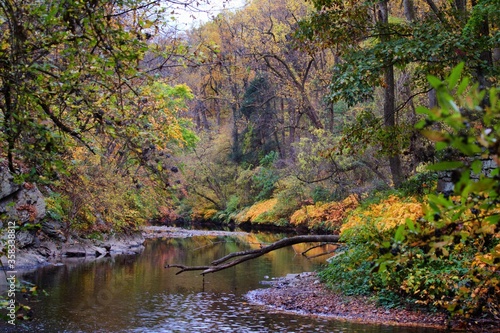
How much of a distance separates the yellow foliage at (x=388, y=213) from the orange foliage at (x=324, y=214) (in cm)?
1001

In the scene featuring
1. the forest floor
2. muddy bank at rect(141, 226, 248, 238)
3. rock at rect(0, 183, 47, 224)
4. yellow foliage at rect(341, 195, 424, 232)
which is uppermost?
rock at rect(0, 183, 47, 224)

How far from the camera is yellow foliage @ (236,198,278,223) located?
33.7m

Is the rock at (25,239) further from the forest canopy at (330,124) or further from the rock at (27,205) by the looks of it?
the forest canopy at (330,124)

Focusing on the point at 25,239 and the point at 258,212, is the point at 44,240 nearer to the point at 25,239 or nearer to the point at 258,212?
the point at 25,239

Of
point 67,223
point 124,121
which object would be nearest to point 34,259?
point 67,223

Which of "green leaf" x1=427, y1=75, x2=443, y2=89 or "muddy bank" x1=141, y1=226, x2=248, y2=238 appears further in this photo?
"muddy bank" x1=141, y1=226, x2=248, y2=238

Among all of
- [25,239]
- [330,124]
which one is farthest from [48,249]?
[330,124]

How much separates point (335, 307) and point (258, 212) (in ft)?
78.1

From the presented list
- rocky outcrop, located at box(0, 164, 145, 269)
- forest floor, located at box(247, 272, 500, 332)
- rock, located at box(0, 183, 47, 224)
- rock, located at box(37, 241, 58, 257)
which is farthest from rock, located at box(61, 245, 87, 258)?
forest floor, located at box(247, 272, 500, 332)

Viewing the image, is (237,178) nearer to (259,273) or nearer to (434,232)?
(259,273)

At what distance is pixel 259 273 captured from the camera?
16.9 meters

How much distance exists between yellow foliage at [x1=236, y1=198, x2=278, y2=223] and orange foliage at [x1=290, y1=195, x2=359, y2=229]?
12.0 feet

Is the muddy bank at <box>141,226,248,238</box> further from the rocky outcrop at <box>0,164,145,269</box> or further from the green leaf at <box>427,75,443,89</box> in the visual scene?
the green leaf at <box>427,75,443,89</box>

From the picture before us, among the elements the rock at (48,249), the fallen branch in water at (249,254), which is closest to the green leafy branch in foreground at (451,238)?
the fallen branch in water at (249,254)
